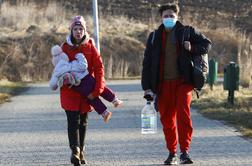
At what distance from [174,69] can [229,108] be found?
6982mm

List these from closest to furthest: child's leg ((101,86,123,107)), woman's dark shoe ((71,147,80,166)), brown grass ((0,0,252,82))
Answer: woman's dark shoe ((71,147,80,166)) < child's leg ((101,86,123,107)) < brown grass ((0,0,252,82))

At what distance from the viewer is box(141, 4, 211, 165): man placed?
9414 mm

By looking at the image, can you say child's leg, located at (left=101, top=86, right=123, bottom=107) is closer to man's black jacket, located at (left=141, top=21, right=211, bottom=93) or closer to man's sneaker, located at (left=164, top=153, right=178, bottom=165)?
man's black jacket, located at (left=141, top=21, right=211, bottom=93)

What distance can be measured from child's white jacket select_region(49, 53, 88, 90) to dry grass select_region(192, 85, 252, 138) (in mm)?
3820

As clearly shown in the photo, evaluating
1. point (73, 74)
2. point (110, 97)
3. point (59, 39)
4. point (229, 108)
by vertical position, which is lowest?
point (229, 108)

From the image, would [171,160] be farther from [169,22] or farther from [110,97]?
[169,22]

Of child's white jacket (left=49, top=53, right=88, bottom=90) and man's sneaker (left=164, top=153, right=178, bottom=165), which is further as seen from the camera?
man's sneaker (left=164, top=153, right=178, bottom=165)

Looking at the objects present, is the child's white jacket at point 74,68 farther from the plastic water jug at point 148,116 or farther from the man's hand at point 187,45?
the man's hand at point 187,45

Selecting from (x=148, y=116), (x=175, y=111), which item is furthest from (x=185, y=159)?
(x=148, y=116)

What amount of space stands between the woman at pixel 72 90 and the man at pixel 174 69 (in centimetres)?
74

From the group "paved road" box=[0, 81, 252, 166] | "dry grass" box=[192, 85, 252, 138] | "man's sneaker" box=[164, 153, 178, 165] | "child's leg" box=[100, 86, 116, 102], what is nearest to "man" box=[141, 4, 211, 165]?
"man's sneaker" box=[164, 153, 178, 165]

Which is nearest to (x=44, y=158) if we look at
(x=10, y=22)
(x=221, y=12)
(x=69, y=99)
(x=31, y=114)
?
(x=69, y=99)

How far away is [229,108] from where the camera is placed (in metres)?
16.2

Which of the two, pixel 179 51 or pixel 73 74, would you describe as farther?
pixel 179 51
